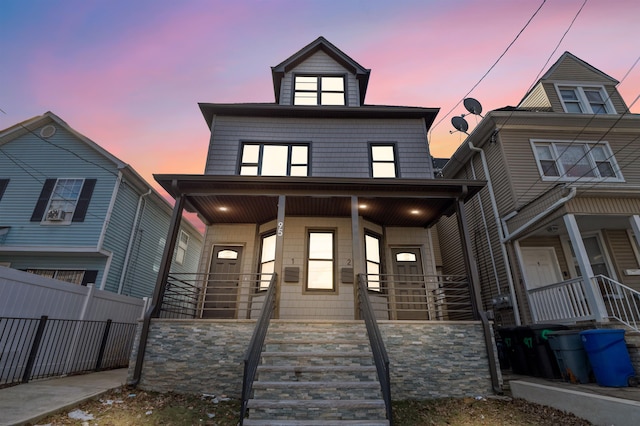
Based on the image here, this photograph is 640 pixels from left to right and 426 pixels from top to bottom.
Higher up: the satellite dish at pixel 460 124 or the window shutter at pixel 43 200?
the satellite dish at pixel 460 124

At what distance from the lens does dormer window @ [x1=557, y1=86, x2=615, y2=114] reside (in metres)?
10.8

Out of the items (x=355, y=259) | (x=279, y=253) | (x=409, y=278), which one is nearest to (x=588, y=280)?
(x=409, y=278)

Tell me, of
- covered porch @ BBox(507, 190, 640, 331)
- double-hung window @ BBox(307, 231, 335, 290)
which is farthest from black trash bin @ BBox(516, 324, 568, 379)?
double-hung window @ BBox(307, 231, 335, 290)

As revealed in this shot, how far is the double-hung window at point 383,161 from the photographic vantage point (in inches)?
360

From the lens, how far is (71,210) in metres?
10.6

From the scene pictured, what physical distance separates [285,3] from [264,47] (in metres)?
2.01

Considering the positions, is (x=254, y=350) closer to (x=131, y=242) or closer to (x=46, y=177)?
(x=131, y=242)

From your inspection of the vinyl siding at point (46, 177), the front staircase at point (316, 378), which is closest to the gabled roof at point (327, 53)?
the vinyl siding at point (46, 177)

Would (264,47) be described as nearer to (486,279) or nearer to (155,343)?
(155,343)

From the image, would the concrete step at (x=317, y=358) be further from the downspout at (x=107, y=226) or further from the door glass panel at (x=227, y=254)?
the downspout at (x=107, y=226)

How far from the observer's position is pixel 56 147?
38.3ft

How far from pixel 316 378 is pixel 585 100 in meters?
13.9

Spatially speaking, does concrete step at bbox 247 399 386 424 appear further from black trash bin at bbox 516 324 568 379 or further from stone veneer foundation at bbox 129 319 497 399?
black trash bin at bbox 516 324 568 379

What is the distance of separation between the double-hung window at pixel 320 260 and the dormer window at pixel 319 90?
5.07m
